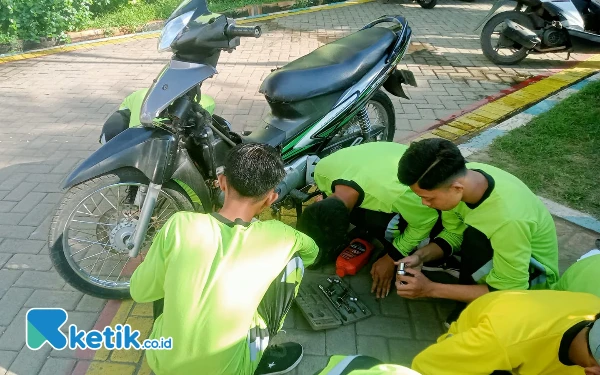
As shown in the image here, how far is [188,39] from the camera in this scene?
2.30 metres

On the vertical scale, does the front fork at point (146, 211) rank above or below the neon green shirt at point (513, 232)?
above

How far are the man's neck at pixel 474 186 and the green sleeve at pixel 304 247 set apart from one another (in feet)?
2.44

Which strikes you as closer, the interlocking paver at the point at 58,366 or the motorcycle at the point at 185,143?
the interlocking paver at the point at 58,366

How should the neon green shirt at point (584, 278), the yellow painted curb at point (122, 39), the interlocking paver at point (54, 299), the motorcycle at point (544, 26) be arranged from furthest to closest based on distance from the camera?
the yellow painted curb at point (122, 39)
the motorcycle at point (544, 26)
the interlocking paver at point (54, 299)
the neon green shirt at point (584, 278)

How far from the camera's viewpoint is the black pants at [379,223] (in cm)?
259

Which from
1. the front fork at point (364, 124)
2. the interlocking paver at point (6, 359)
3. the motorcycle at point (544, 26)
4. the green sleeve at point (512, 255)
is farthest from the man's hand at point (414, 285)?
the motorcycle at point (544, 26)

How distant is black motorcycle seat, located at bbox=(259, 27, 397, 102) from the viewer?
A: 2918 mm

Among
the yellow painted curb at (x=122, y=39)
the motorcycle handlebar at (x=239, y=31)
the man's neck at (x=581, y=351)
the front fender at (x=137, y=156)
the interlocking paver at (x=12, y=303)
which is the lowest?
the interlocking paver at (x=12, y=303)

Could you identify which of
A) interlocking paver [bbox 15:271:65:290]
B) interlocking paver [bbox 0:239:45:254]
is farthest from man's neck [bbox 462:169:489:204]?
interlocking paver [bbox 0:239:45:254]

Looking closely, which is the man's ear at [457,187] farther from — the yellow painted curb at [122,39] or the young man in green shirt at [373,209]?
the yellow painted curb at [122,39]

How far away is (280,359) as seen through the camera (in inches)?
85.8

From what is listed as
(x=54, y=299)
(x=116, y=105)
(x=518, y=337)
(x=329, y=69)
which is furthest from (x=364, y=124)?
(x=116, y=105)

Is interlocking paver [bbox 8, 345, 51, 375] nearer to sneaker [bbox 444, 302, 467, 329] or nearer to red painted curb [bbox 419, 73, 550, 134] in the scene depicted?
sneaker [bbox 444, 302, 467, 329]

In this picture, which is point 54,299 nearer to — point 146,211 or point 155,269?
point 146,211
